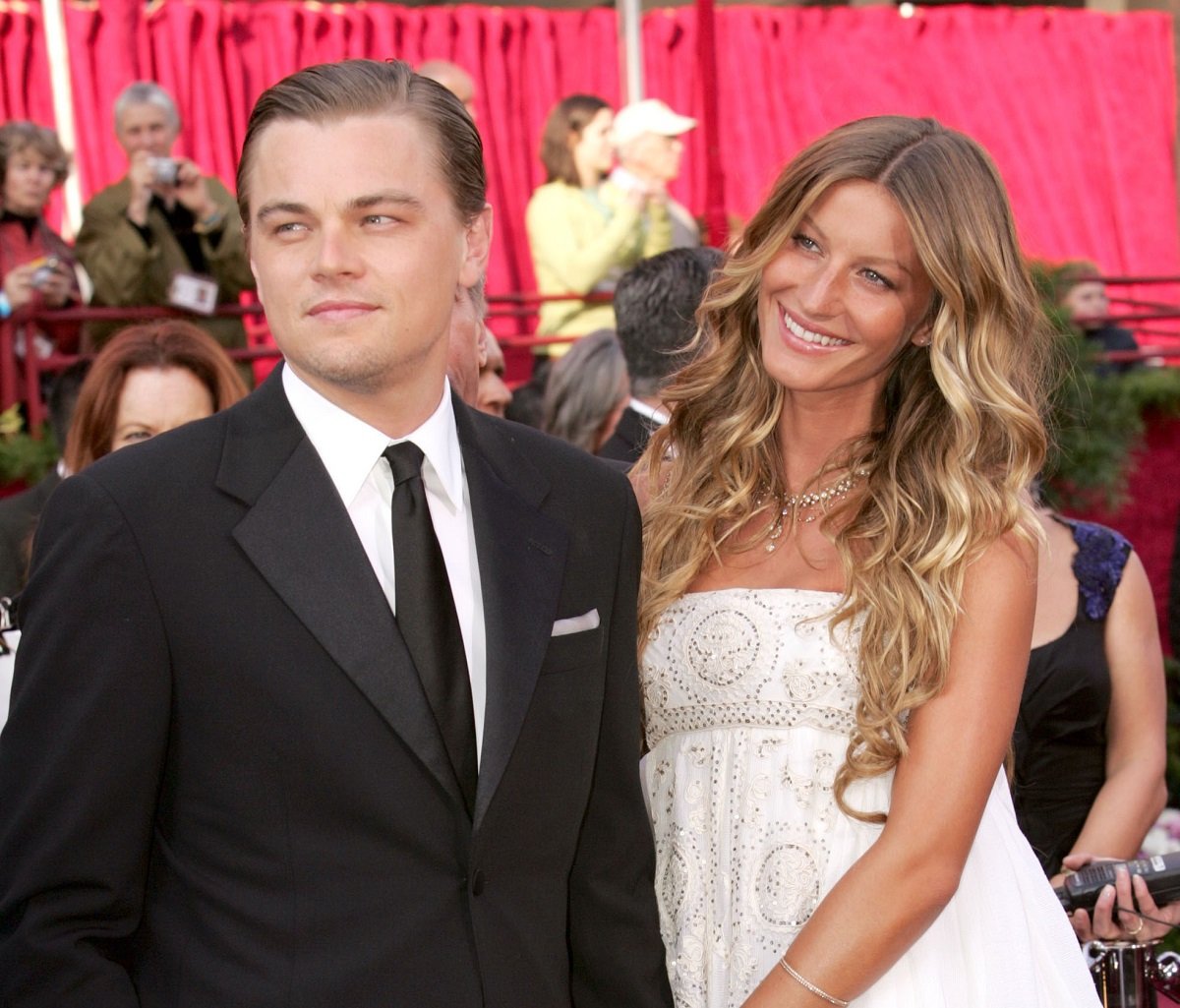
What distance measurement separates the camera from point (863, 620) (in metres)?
2.48

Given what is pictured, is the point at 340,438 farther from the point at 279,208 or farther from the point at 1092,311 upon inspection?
the point at 1092,311

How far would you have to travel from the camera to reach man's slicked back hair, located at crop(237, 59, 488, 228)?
6.12ft

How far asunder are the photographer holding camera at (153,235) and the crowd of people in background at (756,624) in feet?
10.9

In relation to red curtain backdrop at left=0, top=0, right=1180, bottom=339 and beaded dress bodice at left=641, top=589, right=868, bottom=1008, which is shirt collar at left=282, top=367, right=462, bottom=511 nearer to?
beaded dress bodice at left=641, top=589, right=868, bottom=1008

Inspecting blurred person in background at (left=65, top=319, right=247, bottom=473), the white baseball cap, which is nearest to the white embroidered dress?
blurred person in background at (left=65, top=319, right=247, bottom=473)

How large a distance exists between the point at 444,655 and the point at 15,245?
15.7ft

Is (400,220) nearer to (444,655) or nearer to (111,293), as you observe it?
(444,655)

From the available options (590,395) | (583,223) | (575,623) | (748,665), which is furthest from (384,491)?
(583,223)

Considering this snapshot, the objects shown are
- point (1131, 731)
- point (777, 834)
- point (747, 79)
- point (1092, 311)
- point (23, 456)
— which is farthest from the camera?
point (747, 79)

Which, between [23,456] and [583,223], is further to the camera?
[583,223]

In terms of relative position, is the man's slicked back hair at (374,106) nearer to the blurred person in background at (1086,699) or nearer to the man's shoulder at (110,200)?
the blurred person in background at (1086,699)

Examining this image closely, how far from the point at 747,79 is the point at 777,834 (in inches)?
388

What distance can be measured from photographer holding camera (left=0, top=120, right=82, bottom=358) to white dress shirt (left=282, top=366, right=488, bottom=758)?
4.30 m

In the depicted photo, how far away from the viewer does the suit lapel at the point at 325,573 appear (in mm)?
1743
